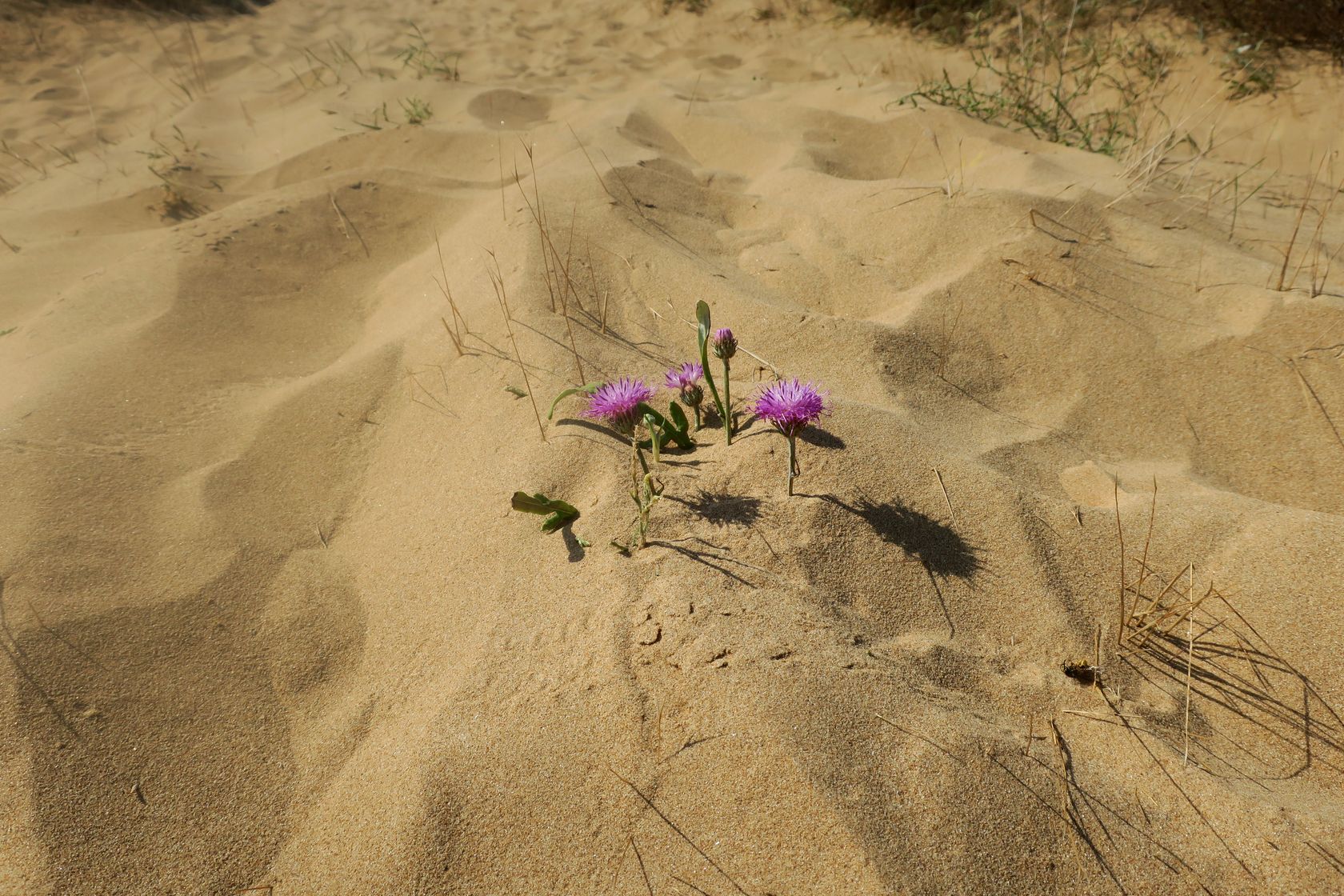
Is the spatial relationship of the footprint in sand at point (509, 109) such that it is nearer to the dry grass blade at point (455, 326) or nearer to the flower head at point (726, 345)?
the dry grass blade at point (455, 326)

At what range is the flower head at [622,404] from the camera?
5.26 feet

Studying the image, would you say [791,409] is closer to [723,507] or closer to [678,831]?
[723,507]

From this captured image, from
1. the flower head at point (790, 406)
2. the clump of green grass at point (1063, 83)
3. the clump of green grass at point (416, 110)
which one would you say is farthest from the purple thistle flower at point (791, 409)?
the clump of green grass at point (416, 110)

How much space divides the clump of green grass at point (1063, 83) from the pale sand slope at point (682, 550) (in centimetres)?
43

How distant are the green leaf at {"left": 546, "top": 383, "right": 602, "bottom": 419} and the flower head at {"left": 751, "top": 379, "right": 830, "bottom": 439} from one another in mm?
405

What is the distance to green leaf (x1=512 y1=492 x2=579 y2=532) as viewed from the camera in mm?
1492

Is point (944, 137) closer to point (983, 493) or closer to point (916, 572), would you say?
point (983, 493)

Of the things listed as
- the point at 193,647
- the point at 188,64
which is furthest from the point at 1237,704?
the point at 188,64

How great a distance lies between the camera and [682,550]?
140 centimetres

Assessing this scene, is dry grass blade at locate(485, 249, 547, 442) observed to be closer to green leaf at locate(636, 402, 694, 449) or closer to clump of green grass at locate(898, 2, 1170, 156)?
green leaf at locate(636, 402, 694, 449)

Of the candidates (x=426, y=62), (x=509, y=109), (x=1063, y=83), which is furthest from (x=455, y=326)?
(x=426, y=62)

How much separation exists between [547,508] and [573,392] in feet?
1.16

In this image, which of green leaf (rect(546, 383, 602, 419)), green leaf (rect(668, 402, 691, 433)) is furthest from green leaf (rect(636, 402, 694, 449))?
green leaf (rect(546, 383, 602, 419))

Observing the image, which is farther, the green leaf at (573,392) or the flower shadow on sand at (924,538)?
the green leaf at (573,392)
